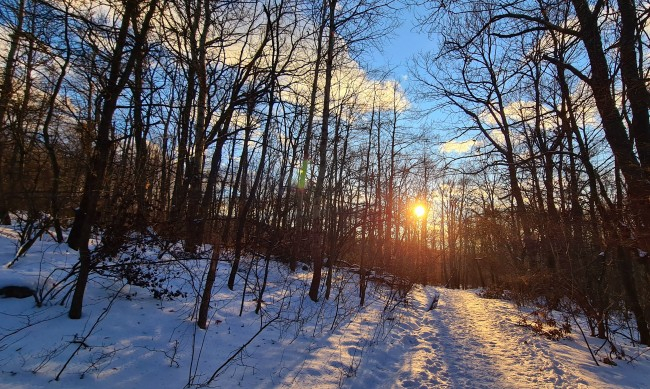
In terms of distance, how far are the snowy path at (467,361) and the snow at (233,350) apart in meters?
0.02

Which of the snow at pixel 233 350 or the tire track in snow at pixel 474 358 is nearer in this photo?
the snow at pixel 233 350

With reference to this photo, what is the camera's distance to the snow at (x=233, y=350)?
12.1 feet

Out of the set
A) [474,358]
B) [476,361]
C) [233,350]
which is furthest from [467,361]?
[233,350]

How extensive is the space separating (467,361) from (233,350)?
155 inches

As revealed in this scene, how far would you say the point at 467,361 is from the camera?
593 centimetres

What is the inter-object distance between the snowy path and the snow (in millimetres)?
21

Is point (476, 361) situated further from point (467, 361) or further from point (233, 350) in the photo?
point (233, 350)

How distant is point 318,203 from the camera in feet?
29.2

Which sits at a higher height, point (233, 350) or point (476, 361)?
point (233, 350)

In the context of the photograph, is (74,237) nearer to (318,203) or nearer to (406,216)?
(318,203)

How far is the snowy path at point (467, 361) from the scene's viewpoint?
4.87 meters

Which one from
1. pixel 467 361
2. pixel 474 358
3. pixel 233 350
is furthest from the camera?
pixel 474 358

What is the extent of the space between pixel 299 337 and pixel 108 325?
2.99 meters

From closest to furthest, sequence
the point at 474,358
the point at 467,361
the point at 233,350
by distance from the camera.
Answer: the point at 233,350
the point at 467,361
the point at 474,358
